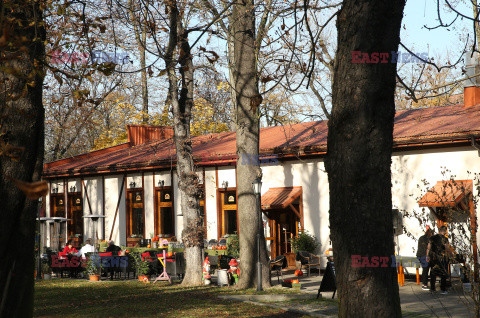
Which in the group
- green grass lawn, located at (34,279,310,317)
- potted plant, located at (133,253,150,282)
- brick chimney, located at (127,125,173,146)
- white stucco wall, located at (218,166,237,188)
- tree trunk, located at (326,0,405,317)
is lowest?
green grass lawn, located at (34,279,310,317)

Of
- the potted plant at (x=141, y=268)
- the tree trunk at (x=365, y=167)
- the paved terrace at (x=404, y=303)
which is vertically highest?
the tree trunk at (x=365, y=167)

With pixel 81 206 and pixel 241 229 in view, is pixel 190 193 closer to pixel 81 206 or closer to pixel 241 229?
pixel 241 229

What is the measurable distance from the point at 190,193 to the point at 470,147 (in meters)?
7.37

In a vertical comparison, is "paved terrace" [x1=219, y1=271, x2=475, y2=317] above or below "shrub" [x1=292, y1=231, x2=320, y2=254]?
below

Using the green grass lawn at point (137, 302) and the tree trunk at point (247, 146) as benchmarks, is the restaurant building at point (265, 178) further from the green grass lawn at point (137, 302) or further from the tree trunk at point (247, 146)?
the green grass lawn at point (137, 302)

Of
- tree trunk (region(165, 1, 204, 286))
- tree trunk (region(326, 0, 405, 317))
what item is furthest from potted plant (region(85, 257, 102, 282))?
tree trunk (region(326, 0, 405, 317))

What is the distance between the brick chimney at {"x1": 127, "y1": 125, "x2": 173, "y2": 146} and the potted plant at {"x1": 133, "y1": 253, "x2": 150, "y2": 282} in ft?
44.6

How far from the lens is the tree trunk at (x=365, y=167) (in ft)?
16.7

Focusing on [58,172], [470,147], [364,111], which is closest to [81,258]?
[58,172]

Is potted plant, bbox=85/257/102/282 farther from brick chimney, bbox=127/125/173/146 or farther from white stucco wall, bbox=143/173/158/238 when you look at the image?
brick chimney, bbox=127/125/173/146

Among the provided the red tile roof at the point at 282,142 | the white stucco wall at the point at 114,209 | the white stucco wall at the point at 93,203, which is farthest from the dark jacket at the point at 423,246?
the white stucco wall at the point at 93,203

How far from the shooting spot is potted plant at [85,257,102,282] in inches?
790

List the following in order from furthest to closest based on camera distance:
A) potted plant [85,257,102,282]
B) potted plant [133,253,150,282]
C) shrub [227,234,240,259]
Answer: shrub [227,234,240,259]
potted plant [85,257,102,282]
potted plant [133,253,150,282]

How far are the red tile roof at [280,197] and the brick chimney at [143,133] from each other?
473 inches
